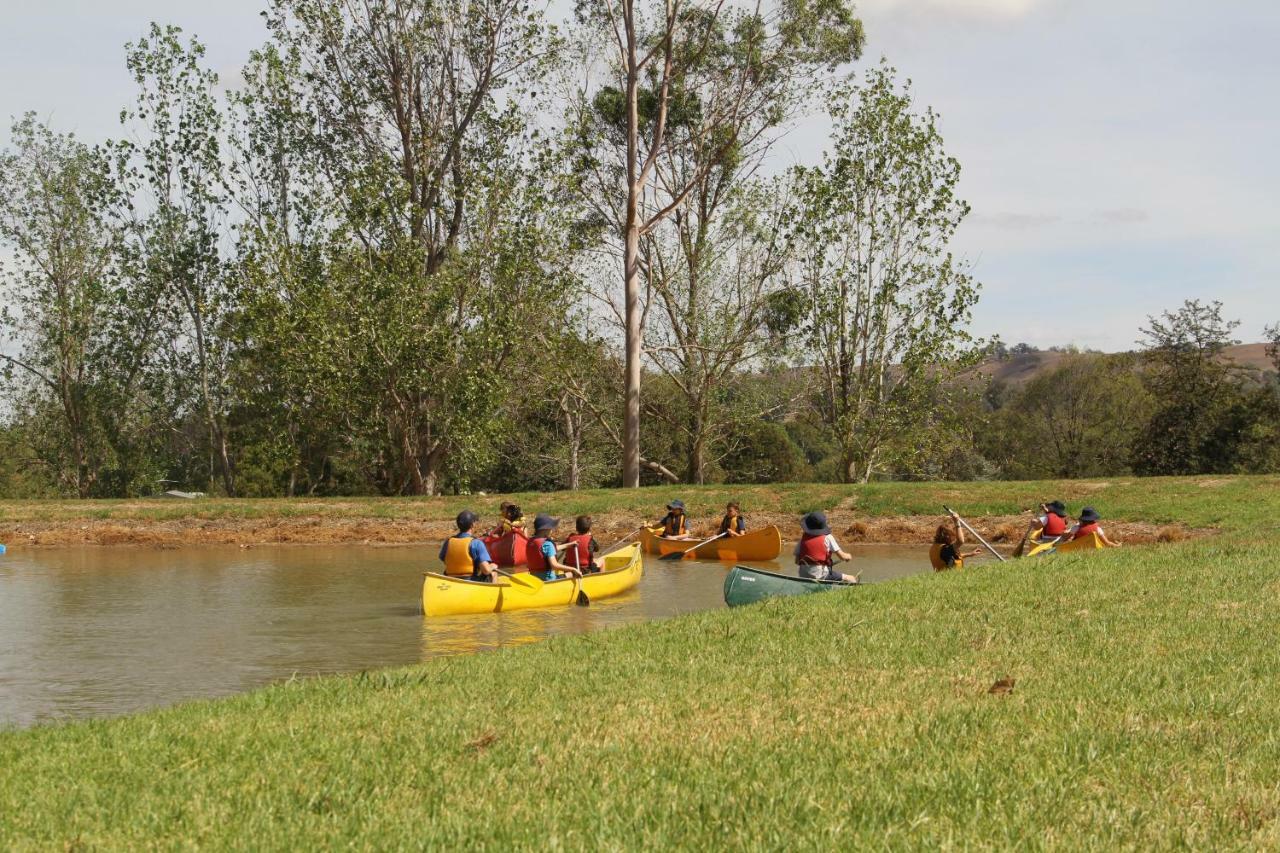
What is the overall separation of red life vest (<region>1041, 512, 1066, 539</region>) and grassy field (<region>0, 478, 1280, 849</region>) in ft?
39.0

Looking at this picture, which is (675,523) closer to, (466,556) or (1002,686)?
(466,556)

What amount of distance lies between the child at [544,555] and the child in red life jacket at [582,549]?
599mm

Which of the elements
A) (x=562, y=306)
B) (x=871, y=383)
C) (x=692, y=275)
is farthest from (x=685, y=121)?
(x=871, y=383)

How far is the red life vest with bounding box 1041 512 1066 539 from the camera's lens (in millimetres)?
22969

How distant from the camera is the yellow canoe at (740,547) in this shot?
999 inches

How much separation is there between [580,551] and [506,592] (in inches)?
123

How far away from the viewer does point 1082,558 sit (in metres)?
16.3

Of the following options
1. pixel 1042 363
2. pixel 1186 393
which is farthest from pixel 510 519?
pixel 1042 363

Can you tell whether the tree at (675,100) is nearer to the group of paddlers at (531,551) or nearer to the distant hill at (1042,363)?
the group of paddlers at (531,551)

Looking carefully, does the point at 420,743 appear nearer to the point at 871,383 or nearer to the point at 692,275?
the point at 871,383

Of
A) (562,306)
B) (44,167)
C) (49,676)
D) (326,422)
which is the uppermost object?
(44,167)

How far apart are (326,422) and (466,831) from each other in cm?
3378

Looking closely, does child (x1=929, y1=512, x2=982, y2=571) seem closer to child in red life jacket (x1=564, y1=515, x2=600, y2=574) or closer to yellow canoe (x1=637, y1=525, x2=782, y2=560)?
child in red life jacket (x1=564, y1=515, x2=600, y2=574)

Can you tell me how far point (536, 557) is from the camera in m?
19.6
